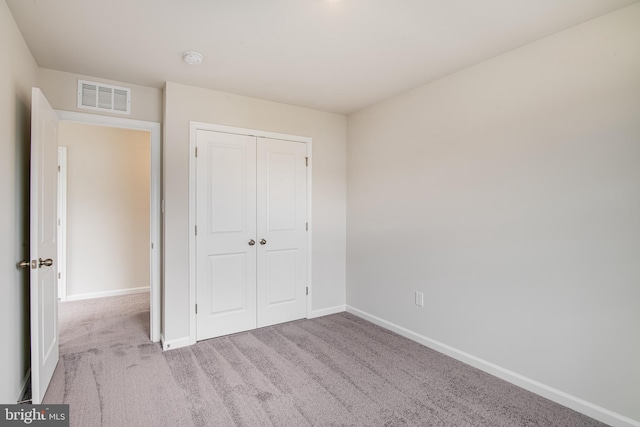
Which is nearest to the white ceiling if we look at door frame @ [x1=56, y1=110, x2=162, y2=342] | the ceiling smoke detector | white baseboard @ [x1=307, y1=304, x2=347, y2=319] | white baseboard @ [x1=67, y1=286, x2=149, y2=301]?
the ceiling smoke detector

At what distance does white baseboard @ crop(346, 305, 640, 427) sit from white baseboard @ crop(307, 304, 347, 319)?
857mm

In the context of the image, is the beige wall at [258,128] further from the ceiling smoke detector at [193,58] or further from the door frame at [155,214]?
the ceiling smoke detector at [193,58]

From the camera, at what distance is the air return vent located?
2.88 meters

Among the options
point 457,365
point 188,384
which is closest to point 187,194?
point 188,384

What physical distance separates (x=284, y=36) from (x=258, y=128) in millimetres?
1357

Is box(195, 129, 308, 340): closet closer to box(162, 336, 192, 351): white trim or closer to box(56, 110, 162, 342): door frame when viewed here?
box(162, 336, 192, 351): white trim

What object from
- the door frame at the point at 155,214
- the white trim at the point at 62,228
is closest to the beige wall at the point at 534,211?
the door frame at the point at 155,214

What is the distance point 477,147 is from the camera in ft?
8.77

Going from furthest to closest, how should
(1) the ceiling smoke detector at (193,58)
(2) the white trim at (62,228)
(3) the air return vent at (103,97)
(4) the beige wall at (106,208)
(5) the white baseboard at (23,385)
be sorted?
(4) the beige wall at (106,208)
(2) the white trim at (62,228)
(3) the air return vent at (103,97)
(1) the ceiling smoke detector at (193,58)
(5) the white baseboard at (23,385)

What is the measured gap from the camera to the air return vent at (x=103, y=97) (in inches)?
113

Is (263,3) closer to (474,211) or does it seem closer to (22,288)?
(474,211)

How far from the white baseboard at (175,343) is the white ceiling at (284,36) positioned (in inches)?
91.8

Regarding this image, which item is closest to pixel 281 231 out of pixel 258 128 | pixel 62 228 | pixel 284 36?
pixel 258 128

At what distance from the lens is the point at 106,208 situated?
482 centimetres
